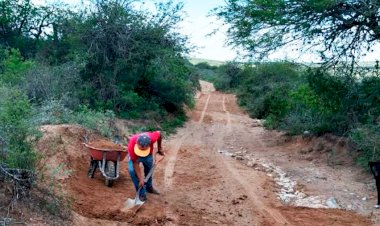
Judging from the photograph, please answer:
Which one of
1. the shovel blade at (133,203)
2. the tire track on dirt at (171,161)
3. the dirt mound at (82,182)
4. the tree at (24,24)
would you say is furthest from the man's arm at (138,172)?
the tree at (24,24)

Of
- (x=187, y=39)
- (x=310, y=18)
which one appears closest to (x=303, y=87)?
(x=310, y=18)

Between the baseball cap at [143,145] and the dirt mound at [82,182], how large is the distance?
2.94ft

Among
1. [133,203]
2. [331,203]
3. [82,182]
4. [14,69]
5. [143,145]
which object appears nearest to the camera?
[133,203]

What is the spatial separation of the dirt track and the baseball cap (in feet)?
2.97

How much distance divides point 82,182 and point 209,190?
2.63 metres

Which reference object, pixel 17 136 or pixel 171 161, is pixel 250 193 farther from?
pixel 17 136

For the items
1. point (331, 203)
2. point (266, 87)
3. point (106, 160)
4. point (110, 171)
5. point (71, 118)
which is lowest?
point (331, 203)

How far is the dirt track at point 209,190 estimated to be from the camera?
759cm

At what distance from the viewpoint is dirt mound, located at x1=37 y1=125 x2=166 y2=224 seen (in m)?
7.28

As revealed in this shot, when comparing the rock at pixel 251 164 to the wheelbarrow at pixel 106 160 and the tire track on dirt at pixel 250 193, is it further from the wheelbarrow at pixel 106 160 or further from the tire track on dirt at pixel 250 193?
the wheelbarrow at pixel 106 160

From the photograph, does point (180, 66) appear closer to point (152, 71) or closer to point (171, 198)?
point (152, 71)

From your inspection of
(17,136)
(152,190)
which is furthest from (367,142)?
(17,136)

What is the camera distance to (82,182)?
8703 mm

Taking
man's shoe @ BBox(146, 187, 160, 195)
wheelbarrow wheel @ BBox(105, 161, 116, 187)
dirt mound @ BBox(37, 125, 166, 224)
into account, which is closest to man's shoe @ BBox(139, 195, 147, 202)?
dirt mound @ BBox(37, 125, 166, 224)
